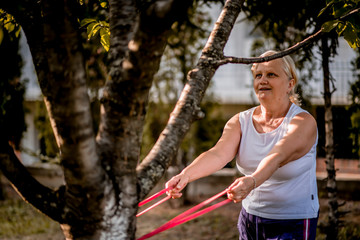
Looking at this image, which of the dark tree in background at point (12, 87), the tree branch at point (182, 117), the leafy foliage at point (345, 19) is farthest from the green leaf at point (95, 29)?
the dark tree in background at point (12, 87)

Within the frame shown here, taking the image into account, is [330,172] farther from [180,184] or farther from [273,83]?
[180,184]

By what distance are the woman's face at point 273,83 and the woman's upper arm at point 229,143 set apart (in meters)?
0.26

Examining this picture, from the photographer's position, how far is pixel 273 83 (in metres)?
2.71

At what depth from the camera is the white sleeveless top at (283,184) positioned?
2.59m

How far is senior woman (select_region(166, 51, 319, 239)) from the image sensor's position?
2.51m

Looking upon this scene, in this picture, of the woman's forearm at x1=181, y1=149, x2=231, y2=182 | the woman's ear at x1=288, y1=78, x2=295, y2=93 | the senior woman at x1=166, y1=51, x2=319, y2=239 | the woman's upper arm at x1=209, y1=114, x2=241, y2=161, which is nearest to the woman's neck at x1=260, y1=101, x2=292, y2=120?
the senior woman at x1=166, y1=51, x2=319, y2=239

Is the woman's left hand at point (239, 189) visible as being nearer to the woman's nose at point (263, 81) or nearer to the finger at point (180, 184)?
the finger at point (180, 184)

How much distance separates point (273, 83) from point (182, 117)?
902mm

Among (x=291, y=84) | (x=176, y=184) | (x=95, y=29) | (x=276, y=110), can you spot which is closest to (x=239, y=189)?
(x=176, y=184)

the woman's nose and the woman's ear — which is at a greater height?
the woman's nose

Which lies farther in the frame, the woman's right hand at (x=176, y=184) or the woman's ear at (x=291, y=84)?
the woman's ear at (x=291, y=84)

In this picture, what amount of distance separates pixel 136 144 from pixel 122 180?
17 centimetres

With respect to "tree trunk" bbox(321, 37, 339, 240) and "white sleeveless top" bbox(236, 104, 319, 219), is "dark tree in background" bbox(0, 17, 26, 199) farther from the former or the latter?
"white sleeveless top" bbox(236, 104, 319, 219)

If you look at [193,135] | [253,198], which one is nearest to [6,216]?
[193,135]
